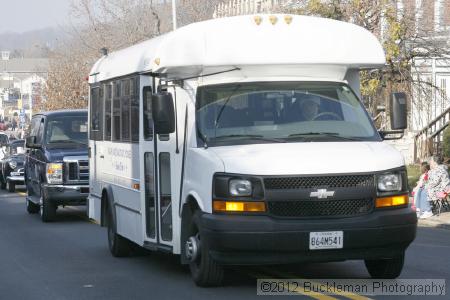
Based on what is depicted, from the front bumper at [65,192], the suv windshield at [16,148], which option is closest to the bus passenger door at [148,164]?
the front bumper at [65,192]

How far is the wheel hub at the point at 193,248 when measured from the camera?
10.4 m

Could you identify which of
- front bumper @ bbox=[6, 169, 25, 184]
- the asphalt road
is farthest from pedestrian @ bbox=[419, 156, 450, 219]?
front bumper @ bbox=[6, 169, 25, 184]

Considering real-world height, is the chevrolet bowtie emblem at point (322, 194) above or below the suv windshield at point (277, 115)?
below

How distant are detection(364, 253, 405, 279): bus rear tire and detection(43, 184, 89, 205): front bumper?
32.6 feet

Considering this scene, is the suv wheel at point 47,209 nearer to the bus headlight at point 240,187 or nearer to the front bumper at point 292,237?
the front bumper at point 292,237

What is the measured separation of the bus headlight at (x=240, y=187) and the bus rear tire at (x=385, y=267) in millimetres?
1785

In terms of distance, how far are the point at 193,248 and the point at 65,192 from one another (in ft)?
32.8

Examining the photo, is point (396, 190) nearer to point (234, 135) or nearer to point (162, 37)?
point (234, 135)

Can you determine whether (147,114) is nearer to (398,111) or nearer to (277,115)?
(277,115)

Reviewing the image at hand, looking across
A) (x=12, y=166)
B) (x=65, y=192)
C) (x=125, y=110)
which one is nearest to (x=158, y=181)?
(x=125, y=110)

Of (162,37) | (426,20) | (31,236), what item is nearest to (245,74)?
(162,37)

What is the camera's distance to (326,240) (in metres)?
9.75

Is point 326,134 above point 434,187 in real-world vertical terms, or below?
above

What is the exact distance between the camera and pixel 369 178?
9.94 metres
